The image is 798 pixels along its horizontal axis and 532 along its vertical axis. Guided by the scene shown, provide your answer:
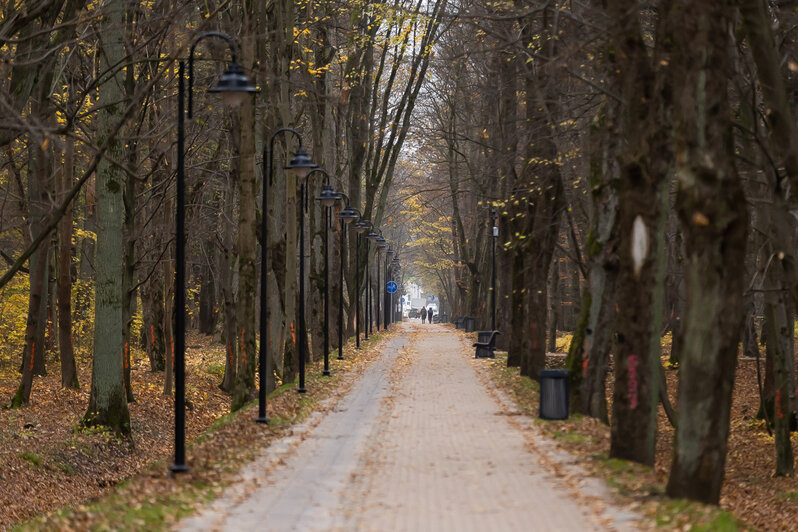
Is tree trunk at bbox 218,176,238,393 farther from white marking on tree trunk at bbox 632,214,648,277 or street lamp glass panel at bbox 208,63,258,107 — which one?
white marking on tree trunk at bbox 632,214,648,277

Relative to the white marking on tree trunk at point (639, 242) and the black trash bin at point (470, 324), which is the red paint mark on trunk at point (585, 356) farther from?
the black trash bin at point (470, 324)

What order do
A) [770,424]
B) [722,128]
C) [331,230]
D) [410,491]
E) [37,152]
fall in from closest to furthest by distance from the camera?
[722,128]
[410,491]
[770,424]
[37,152]
[331,230]

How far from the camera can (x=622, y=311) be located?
1199cm

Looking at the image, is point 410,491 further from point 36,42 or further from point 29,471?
point 36,42

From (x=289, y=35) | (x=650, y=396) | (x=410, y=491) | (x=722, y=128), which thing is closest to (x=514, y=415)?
(x=650, y=396)

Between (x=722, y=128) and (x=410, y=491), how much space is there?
15.9 ft

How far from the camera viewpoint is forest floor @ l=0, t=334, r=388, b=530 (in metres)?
9.92

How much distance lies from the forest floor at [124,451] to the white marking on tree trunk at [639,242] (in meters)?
5.40

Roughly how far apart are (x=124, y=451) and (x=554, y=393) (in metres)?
8.11

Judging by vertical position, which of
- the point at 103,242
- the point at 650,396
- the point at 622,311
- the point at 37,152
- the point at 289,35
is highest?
the point at 289,35

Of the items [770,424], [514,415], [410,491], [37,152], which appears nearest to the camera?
[410,491]

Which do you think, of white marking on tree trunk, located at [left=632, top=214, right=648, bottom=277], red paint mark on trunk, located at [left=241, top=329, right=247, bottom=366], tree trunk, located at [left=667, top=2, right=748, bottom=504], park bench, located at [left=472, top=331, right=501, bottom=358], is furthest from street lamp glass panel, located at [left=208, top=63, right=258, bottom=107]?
park bench, located at [left=472, top=331, right=501, bottom=358]

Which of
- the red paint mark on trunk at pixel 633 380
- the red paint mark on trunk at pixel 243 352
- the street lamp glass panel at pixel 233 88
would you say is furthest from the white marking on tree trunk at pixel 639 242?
the red paint mark on trunk at pixel 243 352

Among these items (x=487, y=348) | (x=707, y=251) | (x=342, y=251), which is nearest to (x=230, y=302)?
(x=342, y=251)
